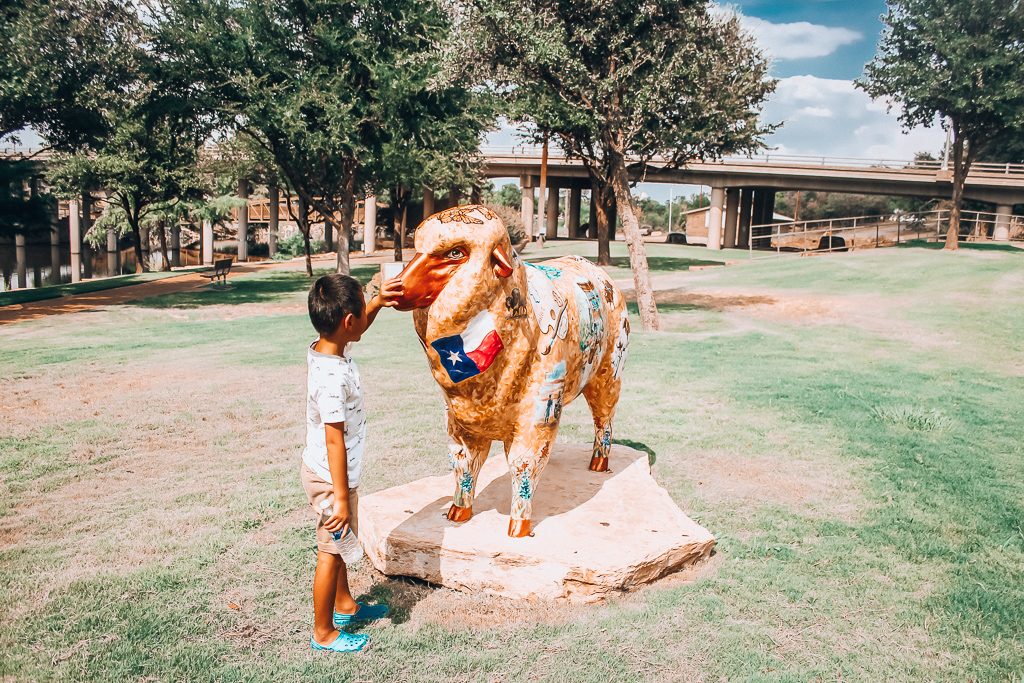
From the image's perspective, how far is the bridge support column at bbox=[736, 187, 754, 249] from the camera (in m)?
56.2

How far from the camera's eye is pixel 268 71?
2152cm

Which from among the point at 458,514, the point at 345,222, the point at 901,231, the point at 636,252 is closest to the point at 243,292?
the point at 345,222

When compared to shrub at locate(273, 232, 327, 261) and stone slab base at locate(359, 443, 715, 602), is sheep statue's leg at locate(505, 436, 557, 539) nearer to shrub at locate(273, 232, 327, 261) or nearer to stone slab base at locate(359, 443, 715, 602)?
stone slab base at locate(359, 443, 715, 602)

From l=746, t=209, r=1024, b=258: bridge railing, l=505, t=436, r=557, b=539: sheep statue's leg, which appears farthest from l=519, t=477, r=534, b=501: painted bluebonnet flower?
l=746, t=209, r=1024, b=258: bridge railing

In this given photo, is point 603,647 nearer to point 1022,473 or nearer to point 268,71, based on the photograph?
point 1022,473

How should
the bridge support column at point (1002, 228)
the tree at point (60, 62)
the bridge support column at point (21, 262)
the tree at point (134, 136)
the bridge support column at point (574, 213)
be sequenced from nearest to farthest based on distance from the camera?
the tree at point (60, 62) → the tree at point (134, 136) → the bridge support column at point (21, 262) → the bridge support column at point (1002, 228) → the bridge support column at point (574, 213)

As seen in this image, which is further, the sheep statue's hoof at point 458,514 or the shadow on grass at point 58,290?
the shadow on grass at point 58,290

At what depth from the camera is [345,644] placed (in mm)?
3838

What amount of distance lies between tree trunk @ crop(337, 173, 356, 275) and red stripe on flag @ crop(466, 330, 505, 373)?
2066 centimetres

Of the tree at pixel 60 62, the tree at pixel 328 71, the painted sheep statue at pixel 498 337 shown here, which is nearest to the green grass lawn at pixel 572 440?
the painted sheep statue at pixel 498 337

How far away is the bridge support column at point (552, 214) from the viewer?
5969 centimetres

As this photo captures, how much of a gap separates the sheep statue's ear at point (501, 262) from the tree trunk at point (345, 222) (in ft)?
67.9

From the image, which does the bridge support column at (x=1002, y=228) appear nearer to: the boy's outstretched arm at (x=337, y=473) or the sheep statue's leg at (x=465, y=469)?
the sheep statue's leg at (x=465, y=469)

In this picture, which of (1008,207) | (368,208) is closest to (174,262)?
(368,208)
